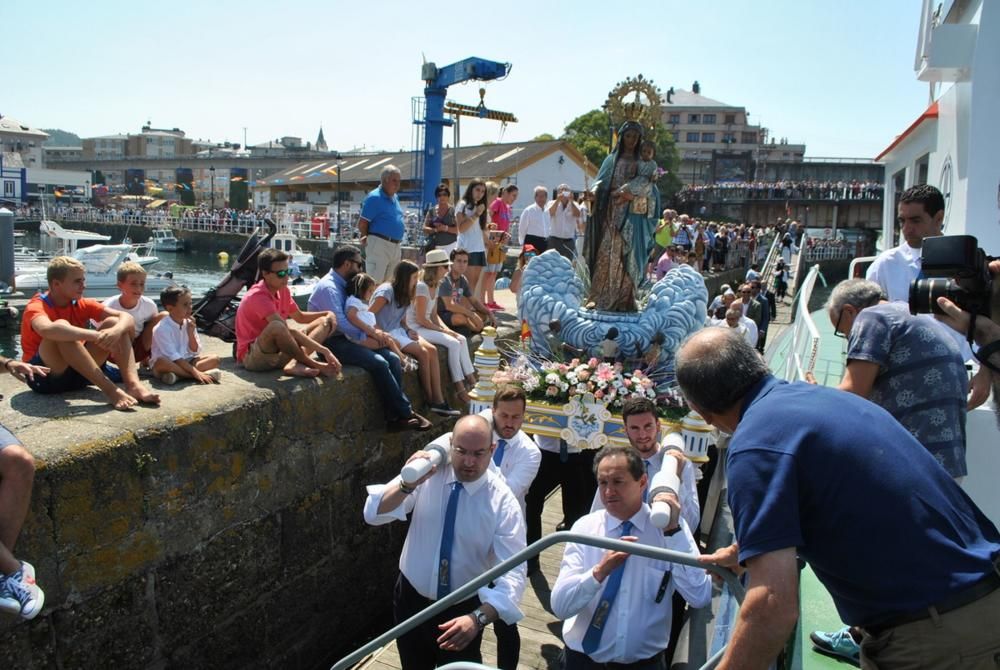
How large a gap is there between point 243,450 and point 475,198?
5123 mm

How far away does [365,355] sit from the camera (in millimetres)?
5398

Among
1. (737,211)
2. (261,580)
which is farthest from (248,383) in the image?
(737,211)

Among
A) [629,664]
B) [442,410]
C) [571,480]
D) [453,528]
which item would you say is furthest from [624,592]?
[442,410]

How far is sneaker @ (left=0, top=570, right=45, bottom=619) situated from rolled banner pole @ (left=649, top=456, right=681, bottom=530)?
8.44ft

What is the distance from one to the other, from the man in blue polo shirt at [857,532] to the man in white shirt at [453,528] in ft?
6.12

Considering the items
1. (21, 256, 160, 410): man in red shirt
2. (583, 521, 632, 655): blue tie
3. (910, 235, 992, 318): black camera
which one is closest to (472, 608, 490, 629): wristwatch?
(583, 521, 632, 655): blue tie

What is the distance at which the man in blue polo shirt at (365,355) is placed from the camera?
540 centimetres

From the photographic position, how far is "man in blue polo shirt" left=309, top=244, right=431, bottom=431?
5402mm

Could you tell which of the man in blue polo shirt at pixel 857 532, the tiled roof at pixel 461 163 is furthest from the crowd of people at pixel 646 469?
the tiled roof at pixel 461 163

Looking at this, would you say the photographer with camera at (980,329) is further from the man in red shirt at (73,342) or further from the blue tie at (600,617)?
the man in red shirt at (73,342)

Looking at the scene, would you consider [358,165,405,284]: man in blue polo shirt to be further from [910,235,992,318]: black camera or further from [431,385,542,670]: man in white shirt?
[910,235,992,318]: black camera

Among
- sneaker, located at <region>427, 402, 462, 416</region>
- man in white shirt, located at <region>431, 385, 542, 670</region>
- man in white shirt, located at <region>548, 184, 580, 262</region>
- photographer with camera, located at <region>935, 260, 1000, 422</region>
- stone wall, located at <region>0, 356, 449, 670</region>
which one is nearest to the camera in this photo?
photographer with camera, located at <region>935, 260, 1000, 422</region>

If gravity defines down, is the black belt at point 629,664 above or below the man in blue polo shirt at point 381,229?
below

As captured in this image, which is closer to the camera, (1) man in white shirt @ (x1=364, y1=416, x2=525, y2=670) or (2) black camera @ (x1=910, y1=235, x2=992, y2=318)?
(2) black camera @ (x1=910, y1=235, x2=992, y2=318)
